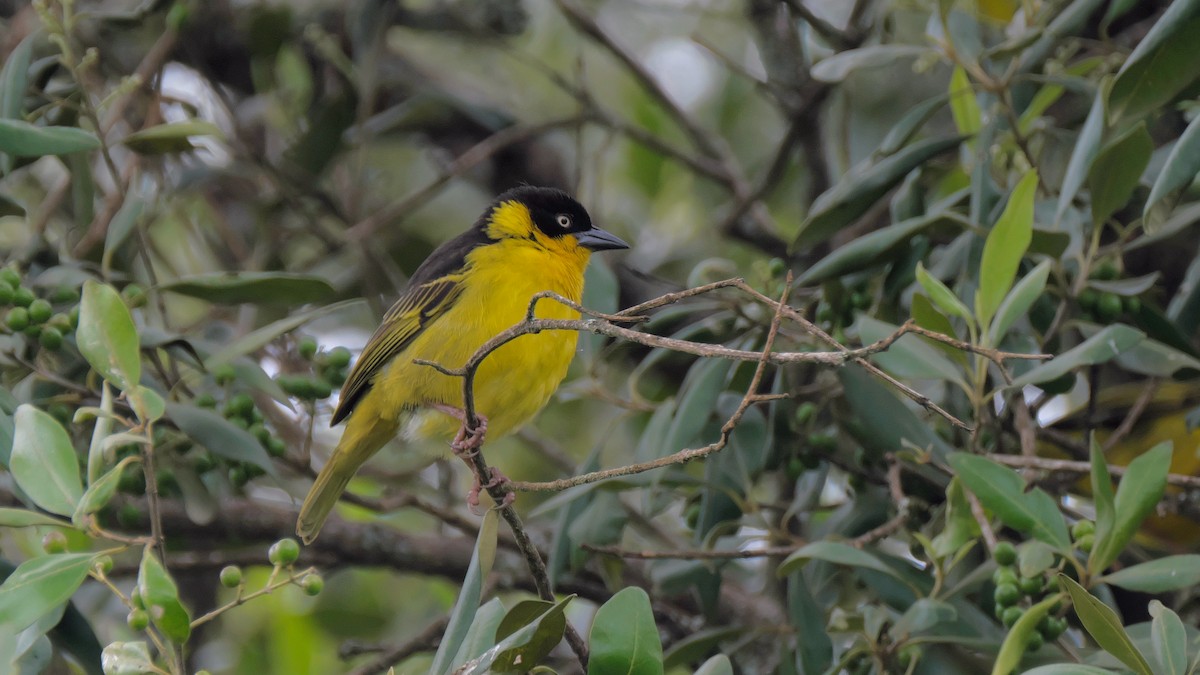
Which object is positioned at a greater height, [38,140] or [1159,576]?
[38,140]

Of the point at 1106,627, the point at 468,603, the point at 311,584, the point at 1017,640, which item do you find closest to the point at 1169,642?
the point at 1106,627

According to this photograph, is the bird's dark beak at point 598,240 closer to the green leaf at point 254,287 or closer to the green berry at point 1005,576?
the green leaf at point 254,287

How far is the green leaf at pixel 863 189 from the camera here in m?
3.10

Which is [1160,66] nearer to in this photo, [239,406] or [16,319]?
[239,406]

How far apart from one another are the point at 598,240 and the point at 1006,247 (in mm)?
1614

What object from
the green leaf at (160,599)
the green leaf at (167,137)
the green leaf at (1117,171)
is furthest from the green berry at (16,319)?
the green leaf at (1117,171)

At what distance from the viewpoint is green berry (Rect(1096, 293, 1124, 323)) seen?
121 inches

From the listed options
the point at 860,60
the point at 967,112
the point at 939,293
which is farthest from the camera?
the point at 967,112

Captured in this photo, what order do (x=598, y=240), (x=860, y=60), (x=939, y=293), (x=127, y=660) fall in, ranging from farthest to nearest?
(x=598, y=240), (x=860, y=60), (x=939, y=293), (x=127, y=660)

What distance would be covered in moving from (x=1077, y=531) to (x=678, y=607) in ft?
6.23

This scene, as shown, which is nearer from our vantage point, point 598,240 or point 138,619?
point 138,619

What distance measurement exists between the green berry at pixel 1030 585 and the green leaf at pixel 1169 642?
0.42m

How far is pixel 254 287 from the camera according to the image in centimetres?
317

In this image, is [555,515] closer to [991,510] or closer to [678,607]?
[678,607]
